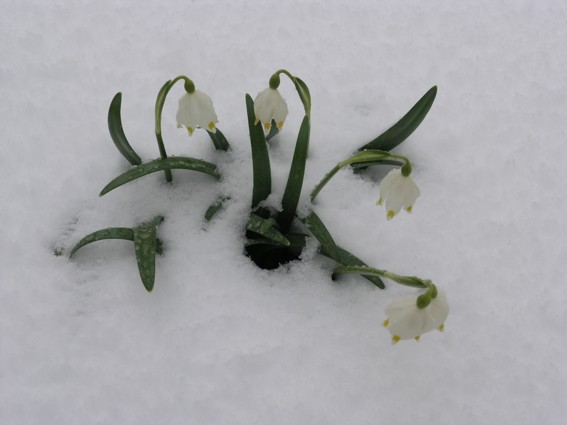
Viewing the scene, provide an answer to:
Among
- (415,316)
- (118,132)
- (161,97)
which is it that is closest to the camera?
(415,316)

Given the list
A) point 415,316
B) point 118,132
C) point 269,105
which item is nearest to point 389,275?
point 415,316

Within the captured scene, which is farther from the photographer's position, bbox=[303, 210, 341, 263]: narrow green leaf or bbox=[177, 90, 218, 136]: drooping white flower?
bbox=[303, 210, 341, 263]: narrow green leaf

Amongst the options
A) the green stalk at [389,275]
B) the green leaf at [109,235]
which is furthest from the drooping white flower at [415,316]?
the green leaf at [109,235]

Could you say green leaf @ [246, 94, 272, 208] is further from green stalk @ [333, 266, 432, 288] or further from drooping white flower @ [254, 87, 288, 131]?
green stalk @ [333, 266, 432, 288]

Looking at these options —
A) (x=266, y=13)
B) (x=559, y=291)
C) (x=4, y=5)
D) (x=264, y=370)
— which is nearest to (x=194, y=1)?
(x=266, y=13)

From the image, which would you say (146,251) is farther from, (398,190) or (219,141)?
(398,190)

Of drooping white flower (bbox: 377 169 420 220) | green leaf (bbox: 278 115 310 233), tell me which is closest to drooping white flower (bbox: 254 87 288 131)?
green leaf (bbox: 278 115 310 233)

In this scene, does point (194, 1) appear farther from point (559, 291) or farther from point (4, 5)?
point (559, 291)
